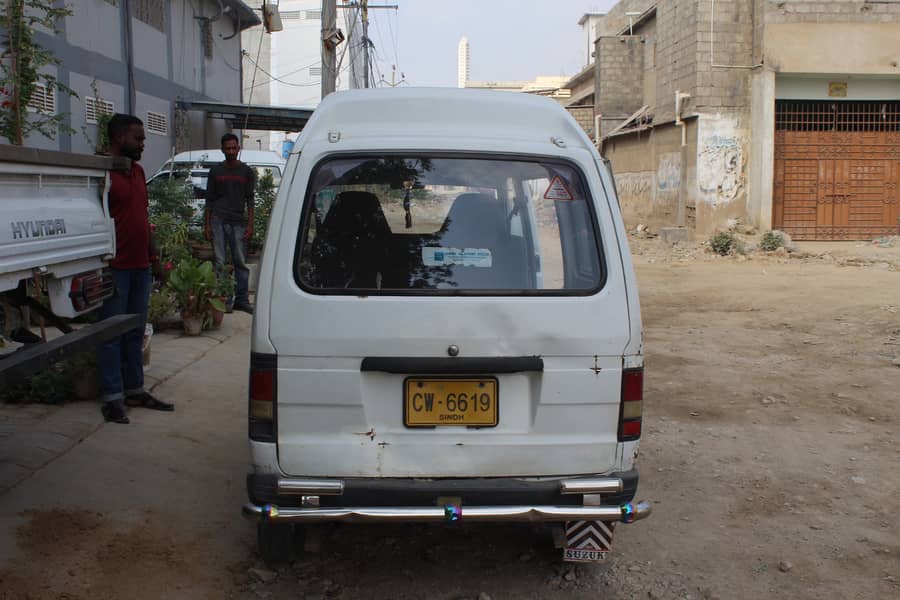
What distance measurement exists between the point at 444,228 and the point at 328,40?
11.3 metres

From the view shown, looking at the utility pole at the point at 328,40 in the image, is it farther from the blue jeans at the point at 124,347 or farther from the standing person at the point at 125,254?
the blue jeans at the point at 124,347

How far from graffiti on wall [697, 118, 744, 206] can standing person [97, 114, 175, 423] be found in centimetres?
1678

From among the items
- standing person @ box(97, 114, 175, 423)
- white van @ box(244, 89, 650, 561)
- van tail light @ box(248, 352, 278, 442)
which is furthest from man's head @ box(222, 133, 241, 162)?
van tail light @ box(248, 352, 278, 442)

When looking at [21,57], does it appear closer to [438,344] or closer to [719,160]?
[438,344]

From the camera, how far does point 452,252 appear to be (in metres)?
3.24

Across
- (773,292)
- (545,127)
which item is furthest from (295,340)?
(773,292)

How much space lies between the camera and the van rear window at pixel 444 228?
3.14 meters

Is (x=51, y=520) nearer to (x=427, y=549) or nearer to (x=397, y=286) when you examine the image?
(x=427, y=549)

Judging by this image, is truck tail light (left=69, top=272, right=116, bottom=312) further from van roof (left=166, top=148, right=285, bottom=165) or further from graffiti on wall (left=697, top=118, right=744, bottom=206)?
graffiti on wall (left=697, top=118, right=744, bottom=206)

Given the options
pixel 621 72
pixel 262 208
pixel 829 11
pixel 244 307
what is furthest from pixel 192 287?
pixel 621 72

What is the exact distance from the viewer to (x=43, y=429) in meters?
4.91

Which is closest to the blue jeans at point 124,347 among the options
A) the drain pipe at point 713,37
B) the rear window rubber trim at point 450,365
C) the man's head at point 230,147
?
the rear window rubber trim at point 450,365

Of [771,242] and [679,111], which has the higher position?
[679,111]

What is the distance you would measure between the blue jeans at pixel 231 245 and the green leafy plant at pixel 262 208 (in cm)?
135
